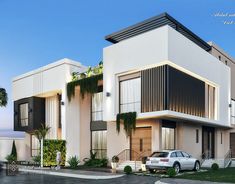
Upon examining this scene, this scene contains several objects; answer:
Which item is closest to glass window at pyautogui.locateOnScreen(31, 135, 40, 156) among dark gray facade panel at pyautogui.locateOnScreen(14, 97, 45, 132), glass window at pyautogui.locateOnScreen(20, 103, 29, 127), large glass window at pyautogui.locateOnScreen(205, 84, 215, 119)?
dark gray facade panel at pyautogui.locateOnScreen(14, 97, 45, 132)

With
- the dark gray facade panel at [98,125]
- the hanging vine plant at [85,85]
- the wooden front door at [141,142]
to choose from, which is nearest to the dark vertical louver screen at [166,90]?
the wooden front door at [141,142]

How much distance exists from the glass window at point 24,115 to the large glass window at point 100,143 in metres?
7.69

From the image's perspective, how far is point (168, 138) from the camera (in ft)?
78.7

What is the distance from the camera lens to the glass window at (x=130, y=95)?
22969 millimetres

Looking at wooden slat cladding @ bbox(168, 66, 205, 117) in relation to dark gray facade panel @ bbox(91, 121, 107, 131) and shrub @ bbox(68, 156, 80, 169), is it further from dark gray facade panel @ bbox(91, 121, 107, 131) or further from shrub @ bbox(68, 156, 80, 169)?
shrub @ bbox(68, 156, 80, 169)

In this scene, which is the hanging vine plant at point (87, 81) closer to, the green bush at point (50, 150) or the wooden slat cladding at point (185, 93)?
the green bush at point (50, 150)

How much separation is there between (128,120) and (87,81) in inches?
214

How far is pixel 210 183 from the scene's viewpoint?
46.9ft

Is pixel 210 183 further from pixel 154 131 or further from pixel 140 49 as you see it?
pixel 140 49

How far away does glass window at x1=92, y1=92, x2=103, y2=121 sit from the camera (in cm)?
2834

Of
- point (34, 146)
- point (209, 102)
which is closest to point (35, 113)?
point (34, 146)

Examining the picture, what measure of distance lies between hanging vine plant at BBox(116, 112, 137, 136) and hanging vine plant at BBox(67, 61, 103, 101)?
3.54 m

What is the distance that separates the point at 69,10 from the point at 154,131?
10.2 metres

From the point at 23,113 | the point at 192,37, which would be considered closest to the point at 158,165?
the point at 192,37
